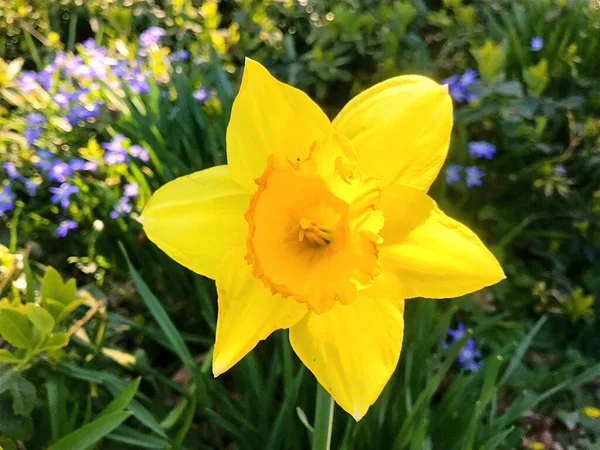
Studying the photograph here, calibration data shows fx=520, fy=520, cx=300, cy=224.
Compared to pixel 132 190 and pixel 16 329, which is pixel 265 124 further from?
pixel 132 190

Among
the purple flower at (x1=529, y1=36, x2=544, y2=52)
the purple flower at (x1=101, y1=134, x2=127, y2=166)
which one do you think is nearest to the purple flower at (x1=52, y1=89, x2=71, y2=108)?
the purple flower at (x1=101, y1=134, x2=127, y2=166)

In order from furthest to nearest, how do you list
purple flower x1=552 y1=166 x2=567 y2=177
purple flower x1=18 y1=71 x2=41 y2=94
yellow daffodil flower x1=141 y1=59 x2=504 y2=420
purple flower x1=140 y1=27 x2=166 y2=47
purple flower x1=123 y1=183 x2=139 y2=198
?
1. purple flower x1=140 y1=27 x2=166 y2=47
2. purple flower x1=18 y1=71 x2=41 y2=94
3. purple flower x1=552 y1=166 x2=567 y2=177
4. purple flower x1=123 y1=183 x2=139 y2=198
5. yellow daffodil flower x1=141 y1=59 x2=504 y2=420

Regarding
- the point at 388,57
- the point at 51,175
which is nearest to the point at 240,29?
the point at 388,57

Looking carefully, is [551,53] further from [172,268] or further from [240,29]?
[172,268]

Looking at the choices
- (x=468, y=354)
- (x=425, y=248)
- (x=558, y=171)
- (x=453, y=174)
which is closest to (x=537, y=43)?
(x=558, y=171)

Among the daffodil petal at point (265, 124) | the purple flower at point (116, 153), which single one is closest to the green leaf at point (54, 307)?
the daffodil petal at point (265, 124)

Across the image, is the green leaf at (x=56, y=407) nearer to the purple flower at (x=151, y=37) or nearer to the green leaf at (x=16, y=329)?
the green leaf at (x=16, y=329)

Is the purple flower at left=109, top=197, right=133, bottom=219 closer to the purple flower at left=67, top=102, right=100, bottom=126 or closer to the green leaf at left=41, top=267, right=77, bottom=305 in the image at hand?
the purple flower at left=67, top=102, right=100, bottom=126
